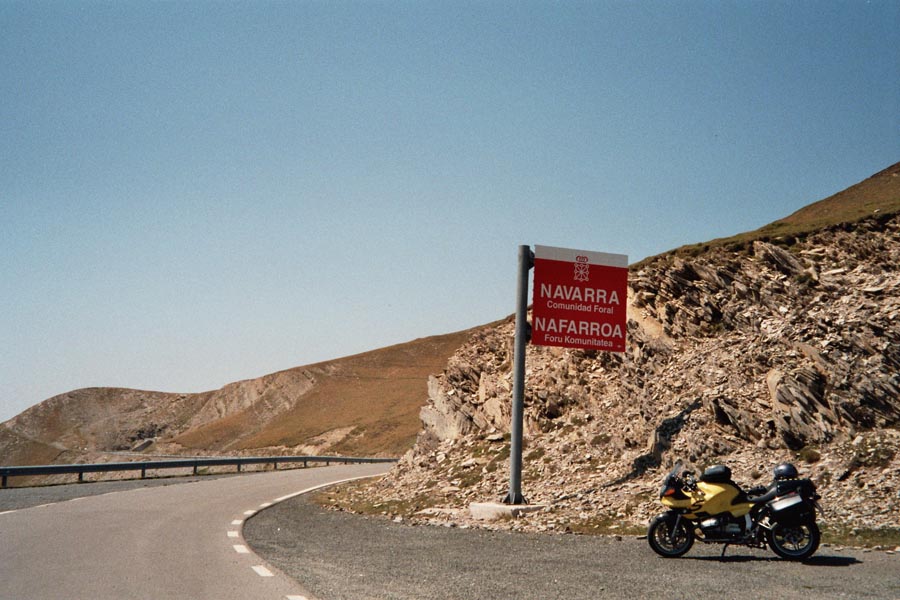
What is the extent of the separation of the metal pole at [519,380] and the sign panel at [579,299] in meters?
0.27

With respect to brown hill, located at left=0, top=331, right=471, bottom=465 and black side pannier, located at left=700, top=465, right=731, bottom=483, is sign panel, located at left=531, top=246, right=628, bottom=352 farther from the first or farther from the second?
brown hill, located at left=0, top=331, right=471, bottom=465

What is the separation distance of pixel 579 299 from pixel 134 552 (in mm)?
11421

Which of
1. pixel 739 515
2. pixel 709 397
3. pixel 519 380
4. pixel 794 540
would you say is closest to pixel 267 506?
pixel 519 380

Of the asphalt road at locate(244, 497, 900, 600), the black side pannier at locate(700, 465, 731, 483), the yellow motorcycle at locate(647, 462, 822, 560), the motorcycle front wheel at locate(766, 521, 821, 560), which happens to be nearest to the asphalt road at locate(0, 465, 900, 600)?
the asphalt road at locate(244, 497, 900, 600)

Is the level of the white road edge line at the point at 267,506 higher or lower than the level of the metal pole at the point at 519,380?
lower

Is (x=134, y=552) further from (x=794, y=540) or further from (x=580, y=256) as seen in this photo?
(x=580, y=256)

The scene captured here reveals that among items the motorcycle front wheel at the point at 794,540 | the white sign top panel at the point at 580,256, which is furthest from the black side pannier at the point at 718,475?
the white sign top panel at the point at 580,256

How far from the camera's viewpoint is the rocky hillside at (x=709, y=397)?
15.5m

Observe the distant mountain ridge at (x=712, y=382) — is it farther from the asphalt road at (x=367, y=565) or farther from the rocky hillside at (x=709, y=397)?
the asphalt road at (x=367, y=565)

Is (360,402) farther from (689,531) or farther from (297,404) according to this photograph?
(689,531)

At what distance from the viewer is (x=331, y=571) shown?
1033 cm

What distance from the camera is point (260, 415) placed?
124625mm

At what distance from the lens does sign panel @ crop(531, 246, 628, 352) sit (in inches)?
731

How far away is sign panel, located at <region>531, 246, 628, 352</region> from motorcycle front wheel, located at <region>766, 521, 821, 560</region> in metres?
8.27
